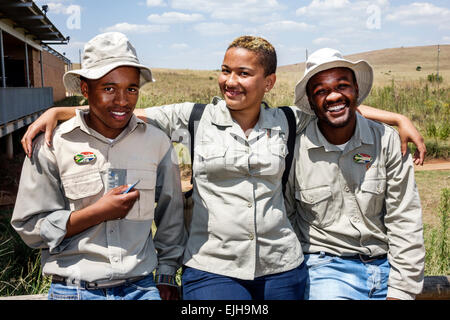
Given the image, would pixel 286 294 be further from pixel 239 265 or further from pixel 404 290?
pixel 404 290

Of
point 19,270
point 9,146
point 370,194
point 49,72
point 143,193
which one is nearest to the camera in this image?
point 143,193

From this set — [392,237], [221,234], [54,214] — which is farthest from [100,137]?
[392,237]

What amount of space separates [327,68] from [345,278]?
130 centimetres

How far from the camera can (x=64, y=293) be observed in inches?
88.2

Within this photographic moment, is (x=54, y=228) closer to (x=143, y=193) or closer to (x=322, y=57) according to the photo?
(x=143, y=193)

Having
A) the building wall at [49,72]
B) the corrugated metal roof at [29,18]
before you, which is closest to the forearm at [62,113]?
the corrugated metal roof at [29,18]

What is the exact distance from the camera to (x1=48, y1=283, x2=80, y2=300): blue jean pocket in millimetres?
2232

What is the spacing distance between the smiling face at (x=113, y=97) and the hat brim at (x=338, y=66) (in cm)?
107

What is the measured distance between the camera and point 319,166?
2.77 metres

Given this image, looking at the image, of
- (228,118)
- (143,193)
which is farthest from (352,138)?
(143,193)

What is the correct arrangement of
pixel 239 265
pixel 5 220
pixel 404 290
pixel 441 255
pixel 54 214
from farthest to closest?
1. pixel 5 220
2. pixel 441 255
3. pixel 404 290
4. pixel 239 265
5. pixel 54 214

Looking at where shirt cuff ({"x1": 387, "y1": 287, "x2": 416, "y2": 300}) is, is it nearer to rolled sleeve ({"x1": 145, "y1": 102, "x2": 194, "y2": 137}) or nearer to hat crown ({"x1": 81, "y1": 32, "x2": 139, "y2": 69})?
rolled sleeve ({"x1": 145, "y1": 102, "x2": 194, "y2": 137})
